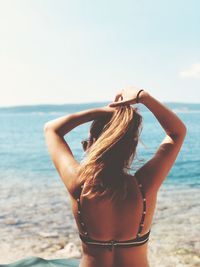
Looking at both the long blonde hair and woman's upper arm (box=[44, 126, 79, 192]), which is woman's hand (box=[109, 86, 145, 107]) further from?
woman's upper arm (box=[44, 126, 79, 192])

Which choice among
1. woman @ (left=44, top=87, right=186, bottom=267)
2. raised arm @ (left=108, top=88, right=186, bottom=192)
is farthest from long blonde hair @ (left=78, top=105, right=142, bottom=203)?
raised arm @ (left=108, top=88, right=186, bottom=192)

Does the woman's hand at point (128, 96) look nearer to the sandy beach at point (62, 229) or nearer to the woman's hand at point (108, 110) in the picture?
the woman's hand at point (108, 110)

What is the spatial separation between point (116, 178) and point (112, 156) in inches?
4.5

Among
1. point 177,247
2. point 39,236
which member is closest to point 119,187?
point 177,247

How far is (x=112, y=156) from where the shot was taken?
1984 millimetres

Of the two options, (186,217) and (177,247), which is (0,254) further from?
(186,217)

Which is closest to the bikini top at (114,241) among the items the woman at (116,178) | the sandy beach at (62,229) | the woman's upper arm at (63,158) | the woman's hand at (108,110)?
the woman at (116,178)

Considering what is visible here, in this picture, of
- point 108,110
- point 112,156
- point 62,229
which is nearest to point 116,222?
point 112,156

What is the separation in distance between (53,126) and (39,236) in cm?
675

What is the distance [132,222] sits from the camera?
6.69 ft

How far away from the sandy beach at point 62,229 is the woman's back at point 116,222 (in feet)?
16.3

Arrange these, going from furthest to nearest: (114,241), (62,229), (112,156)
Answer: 1. (62,229)
2. (114,241)
3. (112,156)

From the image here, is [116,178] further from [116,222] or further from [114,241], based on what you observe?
[114,241]

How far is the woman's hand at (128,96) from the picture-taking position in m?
2.07
